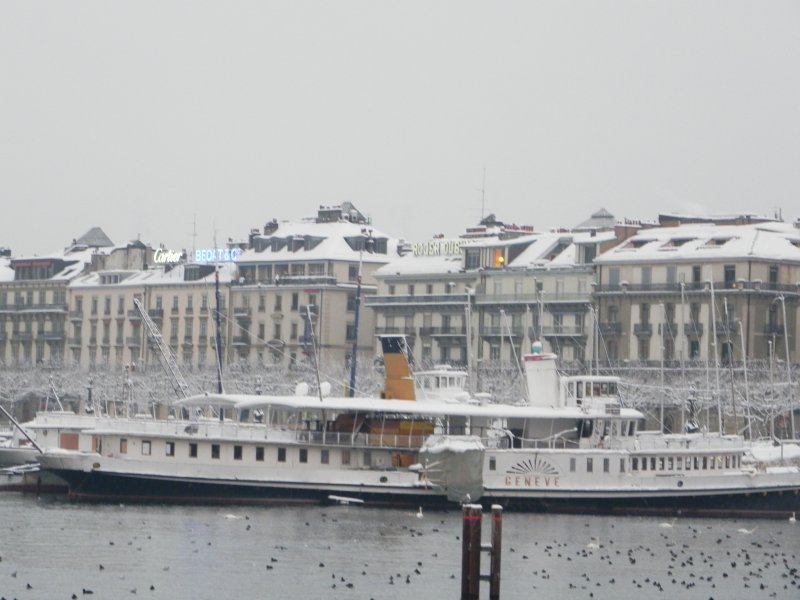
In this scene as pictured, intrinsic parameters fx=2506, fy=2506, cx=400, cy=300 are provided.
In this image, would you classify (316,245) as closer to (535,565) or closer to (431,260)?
(431,260)

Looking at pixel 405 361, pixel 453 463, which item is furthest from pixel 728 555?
pixel 405 361

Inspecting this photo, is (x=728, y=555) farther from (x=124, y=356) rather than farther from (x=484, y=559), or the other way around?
(x=124, y=356)

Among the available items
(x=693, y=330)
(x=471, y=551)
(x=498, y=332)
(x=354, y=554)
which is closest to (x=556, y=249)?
(x=498, y=332)

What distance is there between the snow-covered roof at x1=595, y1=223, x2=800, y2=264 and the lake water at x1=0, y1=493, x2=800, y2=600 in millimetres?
51646

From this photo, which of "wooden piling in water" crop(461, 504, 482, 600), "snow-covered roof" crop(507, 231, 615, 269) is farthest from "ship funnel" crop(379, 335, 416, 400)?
"snow-covered roof" crop(507, 231, 615, 269)

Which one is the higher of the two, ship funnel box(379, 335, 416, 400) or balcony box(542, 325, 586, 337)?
balcony box(542, 325, 586, 337)

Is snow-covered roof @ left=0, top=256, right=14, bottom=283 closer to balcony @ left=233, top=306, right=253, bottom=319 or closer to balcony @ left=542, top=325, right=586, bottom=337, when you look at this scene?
balcony @ left=233, top=306, right=253, bottom=319

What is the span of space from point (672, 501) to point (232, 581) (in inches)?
1118

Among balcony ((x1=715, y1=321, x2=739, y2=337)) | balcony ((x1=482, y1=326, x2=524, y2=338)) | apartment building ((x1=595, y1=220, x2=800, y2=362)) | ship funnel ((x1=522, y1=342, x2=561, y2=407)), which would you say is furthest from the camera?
balcony ((x1=482, y1=326, x2=524, y2=338))

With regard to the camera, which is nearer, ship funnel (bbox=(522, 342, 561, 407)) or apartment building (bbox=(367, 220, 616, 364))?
ship funnel (bbox=(522, 342, 561, 407))

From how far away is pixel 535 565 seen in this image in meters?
71.6

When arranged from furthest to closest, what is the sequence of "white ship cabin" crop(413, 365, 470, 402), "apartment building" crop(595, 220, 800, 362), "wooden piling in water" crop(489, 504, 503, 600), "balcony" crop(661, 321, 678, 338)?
"balcony" crop(661, 321, 678, 338), "apartment building" crop(595, 220, 800, 362), "white ship cabin" crop(413, 365, 470, 402), "wooden piling in water" crop(489, 504, 503, 600)

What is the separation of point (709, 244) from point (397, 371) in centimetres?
5365

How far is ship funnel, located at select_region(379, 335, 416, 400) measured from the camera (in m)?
92.0
